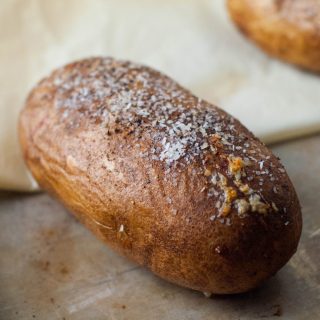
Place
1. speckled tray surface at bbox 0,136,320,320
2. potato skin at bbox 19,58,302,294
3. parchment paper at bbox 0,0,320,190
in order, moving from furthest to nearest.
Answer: parchment paper at bbox 0,0,320,190 → speckled tray surface at bbox 0,136,320,320 → potato skin at bbox 19,58,302,294

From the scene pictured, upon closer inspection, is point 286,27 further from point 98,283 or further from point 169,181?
point 98,283

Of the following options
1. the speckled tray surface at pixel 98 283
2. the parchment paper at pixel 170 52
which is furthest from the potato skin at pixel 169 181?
the parchment paper at pixel 170 52

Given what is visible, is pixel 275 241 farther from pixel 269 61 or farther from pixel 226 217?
pixel 269 61

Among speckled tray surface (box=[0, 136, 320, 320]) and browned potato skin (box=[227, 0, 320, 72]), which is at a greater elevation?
browned potato skin (box=[227, 0, 320, 72])

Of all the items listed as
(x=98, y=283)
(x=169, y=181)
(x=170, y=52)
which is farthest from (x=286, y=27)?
(x=98, y=283)

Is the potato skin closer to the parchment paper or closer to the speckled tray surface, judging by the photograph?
the speckled tray surface

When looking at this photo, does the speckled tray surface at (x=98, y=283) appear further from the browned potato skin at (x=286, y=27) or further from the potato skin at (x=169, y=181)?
the browned potato skin at (x=286, y=27)

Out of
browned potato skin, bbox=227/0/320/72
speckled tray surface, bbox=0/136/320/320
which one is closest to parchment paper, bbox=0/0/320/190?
browned potato skin, bbox=227/0/320/72
